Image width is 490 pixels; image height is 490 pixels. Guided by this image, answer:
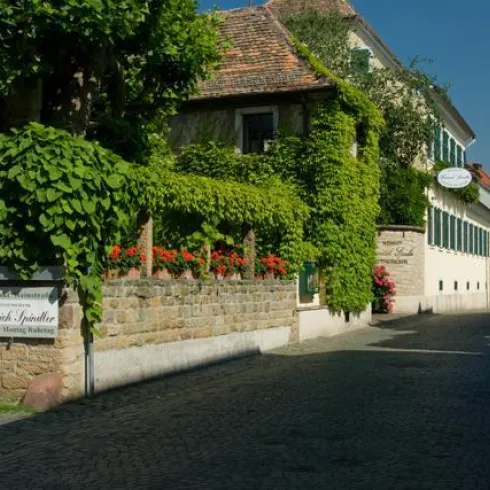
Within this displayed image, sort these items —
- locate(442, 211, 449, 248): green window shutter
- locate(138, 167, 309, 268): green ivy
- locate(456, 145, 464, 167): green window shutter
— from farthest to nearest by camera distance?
1. locate(456, 145, 464, 167): green window shutter
2. locate(442, 211, 449, 248): green window shutter
3. locate(138, 167, 309, 268): green ivy

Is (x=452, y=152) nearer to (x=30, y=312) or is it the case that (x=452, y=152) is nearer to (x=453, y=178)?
(x=453, y=178)

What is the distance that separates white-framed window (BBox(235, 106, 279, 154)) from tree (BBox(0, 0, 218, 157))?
7049 mm

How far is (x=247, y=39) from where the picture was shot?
2462cm

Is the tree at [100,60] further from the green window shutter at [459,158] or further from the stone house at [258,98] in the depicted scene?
the green window shutter at [459,158]

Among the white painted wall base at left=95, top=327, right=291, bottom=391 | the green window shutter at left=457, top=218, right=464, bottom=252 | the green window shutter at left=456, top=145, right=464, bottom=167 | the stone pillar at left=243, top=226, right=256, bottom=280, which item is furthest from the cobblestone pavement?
the green window shutter at left=456, top=145, right=464, bottom=167

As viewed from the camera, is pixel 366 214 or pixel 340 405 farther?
pixel 366 214

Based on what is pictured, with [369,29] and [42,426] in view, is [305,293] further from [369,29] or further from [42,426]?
[369,29]

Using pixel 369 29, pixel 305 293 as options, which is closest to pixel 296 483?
pixel 305 293

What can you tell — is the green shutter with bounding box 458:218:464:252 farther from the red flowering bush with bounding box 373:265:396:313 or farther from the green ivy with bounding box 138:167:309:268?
the green ivy with bounding box 138:167:309:268

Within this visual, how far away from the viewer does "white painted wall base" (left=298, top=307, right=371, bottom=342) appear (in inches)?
765

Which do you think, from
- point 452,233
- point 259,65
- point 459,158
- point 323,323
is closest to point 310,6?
point 259,65

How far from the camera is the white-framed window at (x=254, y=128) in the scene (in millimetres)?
22984

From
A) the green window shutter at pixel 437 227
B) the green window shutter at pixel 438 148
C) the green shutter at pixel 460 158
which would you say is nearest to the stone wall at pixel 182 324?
the green window shutter at pixel 437 227

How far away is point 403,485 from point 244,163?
1689cm
